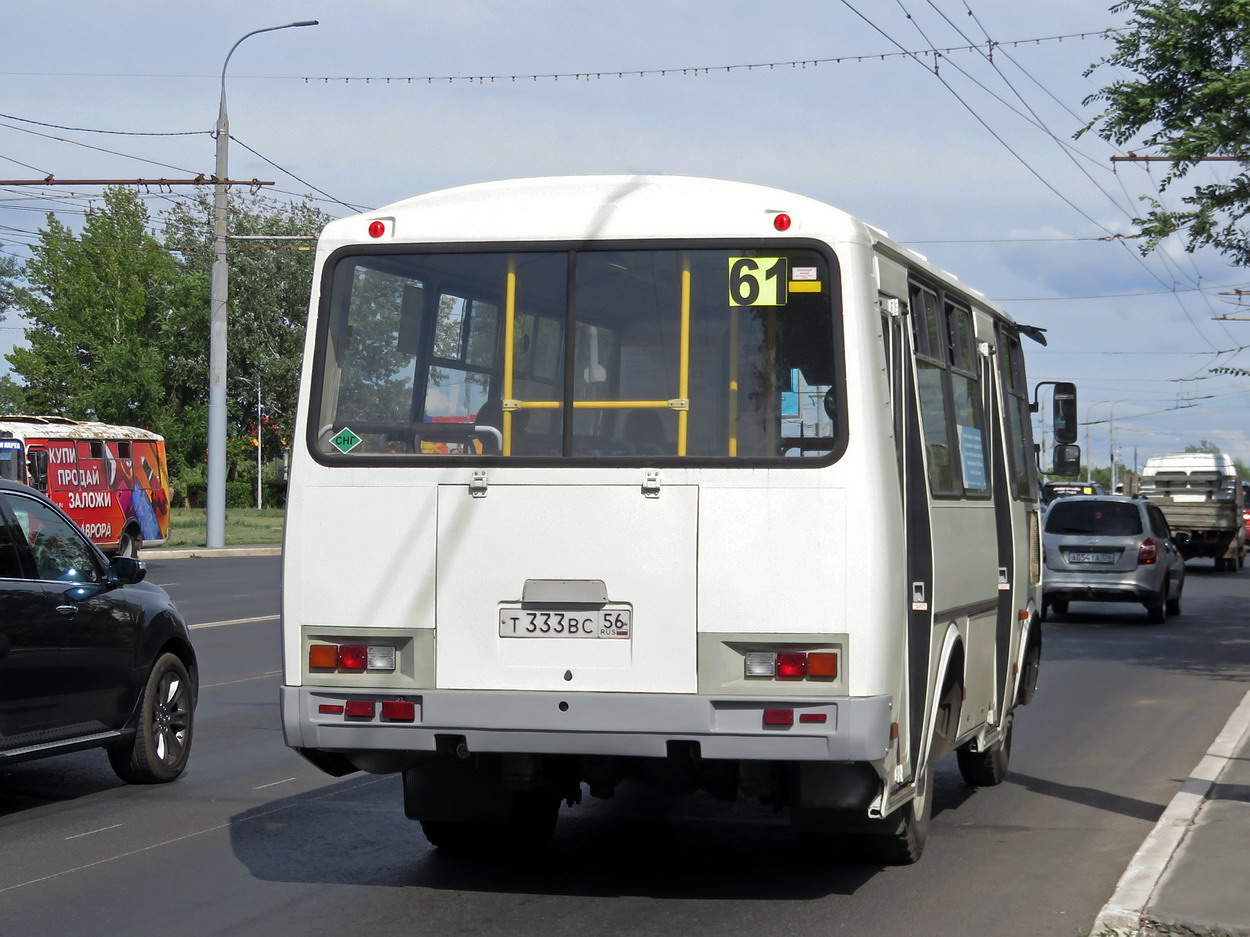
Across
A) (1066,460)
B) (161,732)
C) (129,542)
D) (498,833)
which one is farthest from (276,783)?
(129,542)

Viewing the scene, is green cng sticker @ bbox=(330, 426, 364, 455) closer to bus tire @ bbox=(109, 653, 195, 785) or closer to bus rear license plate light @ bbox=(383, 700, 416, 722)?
bus rear license plate light @ bbox=(383, 700, 416, 722)

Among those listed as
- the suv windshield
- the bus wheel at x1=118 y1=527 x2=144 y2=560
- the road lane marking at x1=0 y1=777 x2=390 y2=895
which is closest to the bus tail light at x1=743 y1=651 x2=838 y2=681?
the suv windshield

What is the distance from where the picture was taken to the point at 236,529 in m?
53.8

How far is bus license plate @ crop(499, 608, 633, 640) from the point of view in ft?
21.6

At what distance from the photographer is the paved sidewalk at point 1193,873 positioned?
6.19 metres

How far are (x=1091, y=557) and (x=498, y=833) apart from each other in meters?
17.9

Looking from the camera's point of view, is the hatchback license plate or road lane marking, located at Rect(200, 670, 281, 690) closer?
road lane marking, located at Rect(200, 670, 281, 690)

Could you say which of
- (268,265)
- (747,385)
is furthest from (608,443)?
(268,265)

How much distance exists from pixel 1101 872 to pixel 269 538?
42.2 meters

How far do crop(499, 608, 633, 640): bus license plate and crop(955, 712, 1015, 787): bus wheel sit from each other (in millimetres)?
3907

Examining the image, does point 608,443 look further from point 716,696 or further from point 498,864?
point 498,864

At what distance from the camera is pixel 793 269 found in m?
6.70

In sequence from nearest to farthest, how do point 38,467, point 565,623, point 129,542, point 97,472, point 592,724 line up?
point 592,724 → point 565,623 → point 38,467 → point 97,472 → point 129,542

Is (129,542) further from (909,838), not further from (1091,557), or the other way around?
(909,838)
